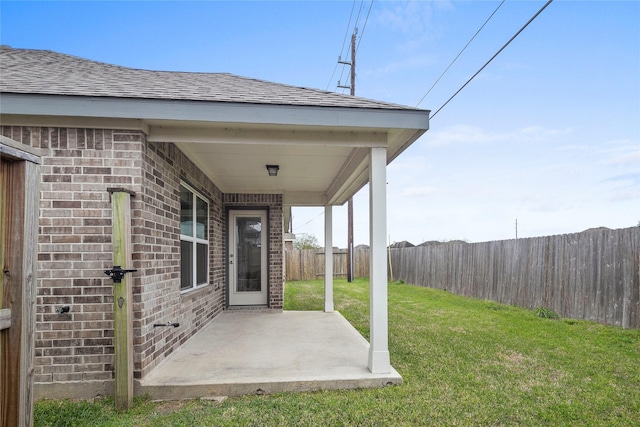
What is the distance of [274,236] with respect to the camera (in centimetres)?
791

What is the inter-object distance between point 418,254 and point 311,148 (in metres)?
10.2

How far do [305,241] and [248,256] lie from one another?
26538 millimetres

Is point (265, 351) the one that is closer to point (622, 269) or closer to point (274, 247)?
point (274, 247)

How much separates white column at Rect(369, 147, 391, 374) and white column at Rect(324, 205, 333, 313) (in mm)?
3948

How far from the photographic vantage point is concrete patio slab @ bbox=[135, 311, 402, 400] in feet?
11.0

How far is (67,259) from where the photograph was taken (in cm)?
329

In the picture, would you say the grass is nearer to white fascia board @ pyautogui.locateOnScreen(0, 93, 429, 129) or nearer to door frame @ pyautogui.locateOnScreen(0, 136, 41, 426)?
door frame @ pyautogui.locateOnScreen(0, 136, 41, 426)

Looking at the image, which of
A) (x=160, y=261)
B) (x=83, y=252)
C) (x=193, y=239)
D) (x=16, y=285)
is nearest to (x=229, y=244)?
(x=193, y=239)

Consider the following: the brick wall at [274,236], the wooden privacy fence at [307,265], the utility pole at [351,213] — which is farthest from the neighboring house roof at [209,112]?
the wooden privacy fence at [307,265]

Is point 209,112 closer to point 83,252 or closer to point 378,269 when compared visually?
point 83,252

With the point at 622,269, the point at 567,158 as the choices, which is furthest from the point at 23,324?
the point at 567,158

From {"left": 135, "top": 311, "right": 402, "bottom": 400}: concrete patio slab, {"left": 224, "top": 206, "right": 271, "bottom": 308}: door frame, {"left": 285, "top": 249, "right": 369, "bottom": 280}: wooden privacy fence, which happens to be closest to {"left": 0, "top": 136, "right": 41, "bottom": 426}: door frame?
{"left": 135, "top": 311, "right": 402, "bottom": 400}: concrete patio slab

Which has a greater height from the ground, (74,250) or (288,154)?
(288,154)

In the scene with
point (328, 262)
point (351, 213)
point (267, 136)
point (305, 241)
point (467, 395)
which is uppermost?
point (267, 136)
